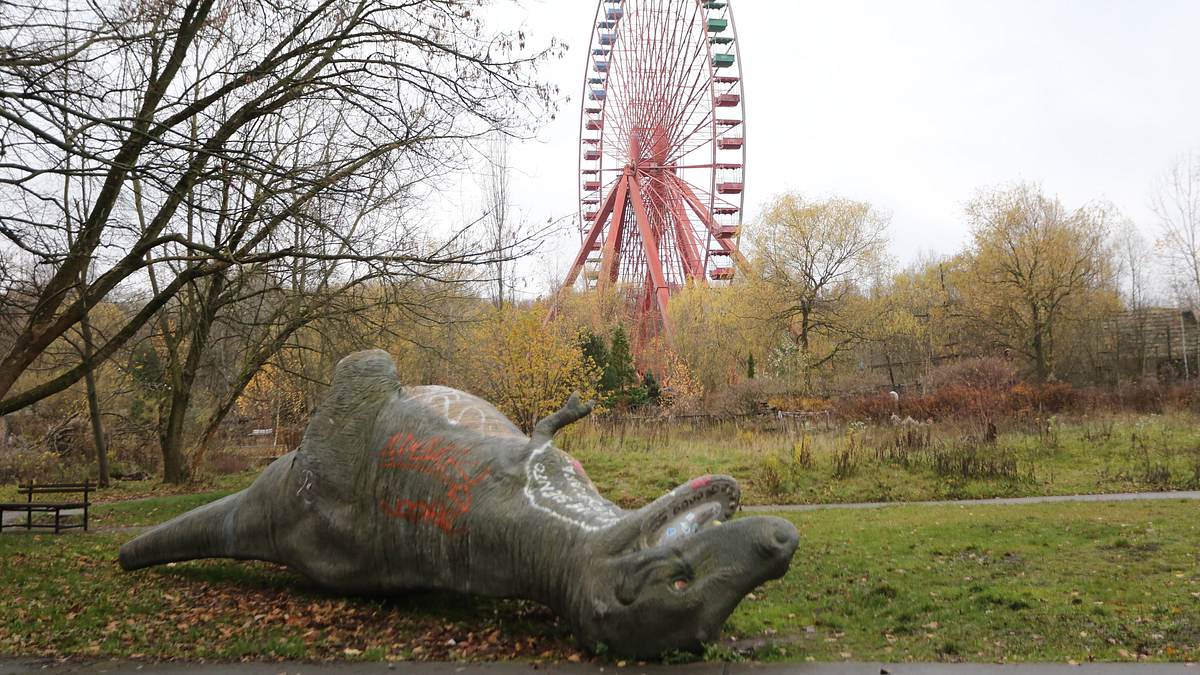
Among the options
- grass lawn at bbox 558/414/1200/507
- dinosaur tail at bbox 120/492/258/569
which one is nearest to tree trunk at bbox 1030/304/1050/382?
grass lawn at bbox 558/414/1200/507

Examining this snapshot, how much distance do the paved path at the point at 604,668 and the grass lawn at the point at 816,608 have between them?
0.69ft

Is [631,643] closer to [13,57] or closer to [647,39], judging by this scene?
[13,57]

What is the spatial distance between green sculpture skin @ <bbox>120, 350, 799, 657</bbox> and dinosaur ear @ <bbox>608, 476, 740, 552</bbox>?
12mm

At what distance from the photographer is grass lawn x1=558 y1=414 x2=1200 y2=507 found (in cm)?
1416

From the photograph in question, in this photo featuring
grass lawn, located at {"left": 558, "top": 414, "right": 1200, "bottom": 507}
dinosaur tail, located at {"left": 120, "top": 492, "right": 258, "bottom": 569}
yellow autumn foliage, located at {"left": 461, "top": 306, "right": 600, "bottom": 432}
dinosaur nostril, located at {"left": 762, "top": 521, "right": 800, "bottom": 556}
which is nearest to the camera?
dinosaur nostril, located at {"left": 762, "top": 521, "right": 800, "bottom": 556}

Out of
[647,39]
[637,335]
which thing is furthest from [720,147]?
[637,335]

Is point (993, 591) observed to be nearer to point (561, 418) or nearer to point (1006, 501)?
point (561, 418)

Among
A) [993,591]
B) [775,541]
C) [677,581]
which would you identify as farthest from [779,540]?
[993,591]

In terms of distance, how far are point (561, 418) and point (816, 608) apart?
2537 millimetres

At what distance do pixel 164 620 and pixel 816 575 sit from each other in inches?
222

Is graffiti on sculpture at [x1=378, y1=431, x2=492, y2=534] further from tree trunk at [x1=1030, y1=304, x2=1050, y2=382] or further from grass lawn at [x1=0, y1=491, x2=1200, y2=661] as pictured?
tree trunk at [x1=1030, y1=304, x2=1050, y2=382]

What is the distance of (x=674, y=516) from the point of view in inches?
222

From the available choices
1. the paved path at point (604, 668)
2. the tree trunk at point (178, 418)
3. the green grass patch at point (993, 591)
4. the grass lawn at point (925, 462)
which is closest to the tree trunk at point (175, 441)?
the tree trunk at point (178, 418)

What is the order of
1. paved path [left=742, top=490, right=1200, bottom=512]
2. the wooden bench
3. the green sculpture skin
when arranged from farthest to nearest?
paved path [left=742, top=490, right=1200, bottom=512] < the wooden bench < the green sculpture skin
